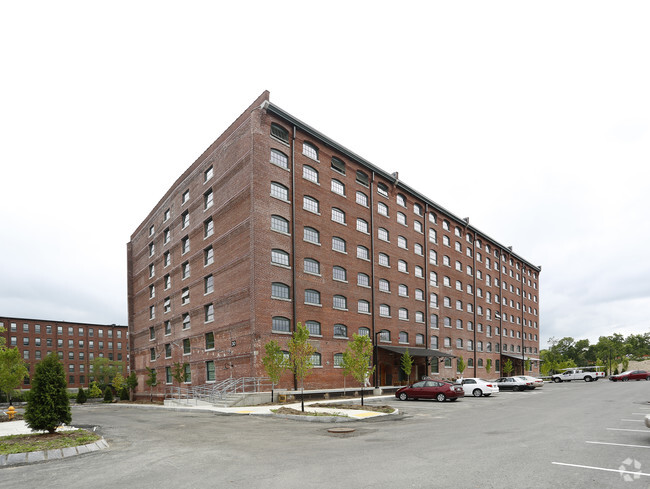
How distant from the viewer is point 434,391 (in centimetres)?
3058

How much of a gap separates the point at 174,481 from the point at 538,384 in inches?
1763

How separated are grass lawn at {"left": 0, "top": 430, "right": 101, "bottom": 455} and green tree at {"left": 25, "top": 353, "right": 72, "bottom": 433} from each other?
0.35m

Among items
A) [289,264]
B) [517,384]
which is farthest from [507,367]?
[289,264]

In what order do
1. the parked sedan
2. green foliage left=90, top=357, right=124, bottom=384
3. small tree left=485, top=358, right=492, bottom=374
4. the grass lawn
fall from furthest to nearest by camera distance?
1. green foliage left=90, top=357, right=124, bottom=384
2. small tree left=485, top=358, right=492, bottom=374
3. the parked sedan
4. the grass lawn

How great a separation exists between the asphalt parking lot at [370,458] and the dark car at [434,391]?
1330 cm

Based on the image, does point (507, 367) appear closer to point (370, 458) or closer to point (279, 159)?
point (279, 159)

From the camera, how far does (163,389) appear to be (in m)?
47.0

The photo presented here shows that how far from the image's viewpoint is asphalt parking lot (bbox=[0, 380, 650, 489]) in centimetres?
839

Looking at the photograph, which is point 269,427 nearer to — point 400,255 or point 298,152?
point 298,152

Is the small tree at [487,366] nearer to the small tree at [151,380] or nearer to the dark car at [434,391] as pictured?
the dark car at [434,391]

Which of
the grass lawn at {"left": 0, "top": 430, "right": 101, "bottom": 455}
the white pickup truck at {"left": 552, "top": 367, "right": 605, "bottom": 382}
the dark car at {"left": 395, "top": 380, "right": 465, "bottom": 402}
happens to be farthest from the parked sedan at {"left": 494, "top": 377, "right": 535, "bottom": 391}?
the grass lawn at {"left": 0, "top": 430, "right": 101, "bottom": 455}

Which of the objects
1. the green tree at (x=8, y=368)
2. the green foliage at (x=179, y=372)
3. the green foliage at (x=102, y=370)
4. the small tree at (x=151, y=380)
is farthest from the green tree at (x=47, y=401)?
the green foliage at (x=102, y=370)

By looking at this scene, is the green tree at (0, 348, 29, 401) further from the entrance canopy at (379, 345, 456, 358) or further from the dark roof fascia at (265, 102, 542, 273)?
the entrance canopy at (379, 345, 456, 358)

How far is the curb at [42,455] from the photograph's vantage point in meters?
10.9
